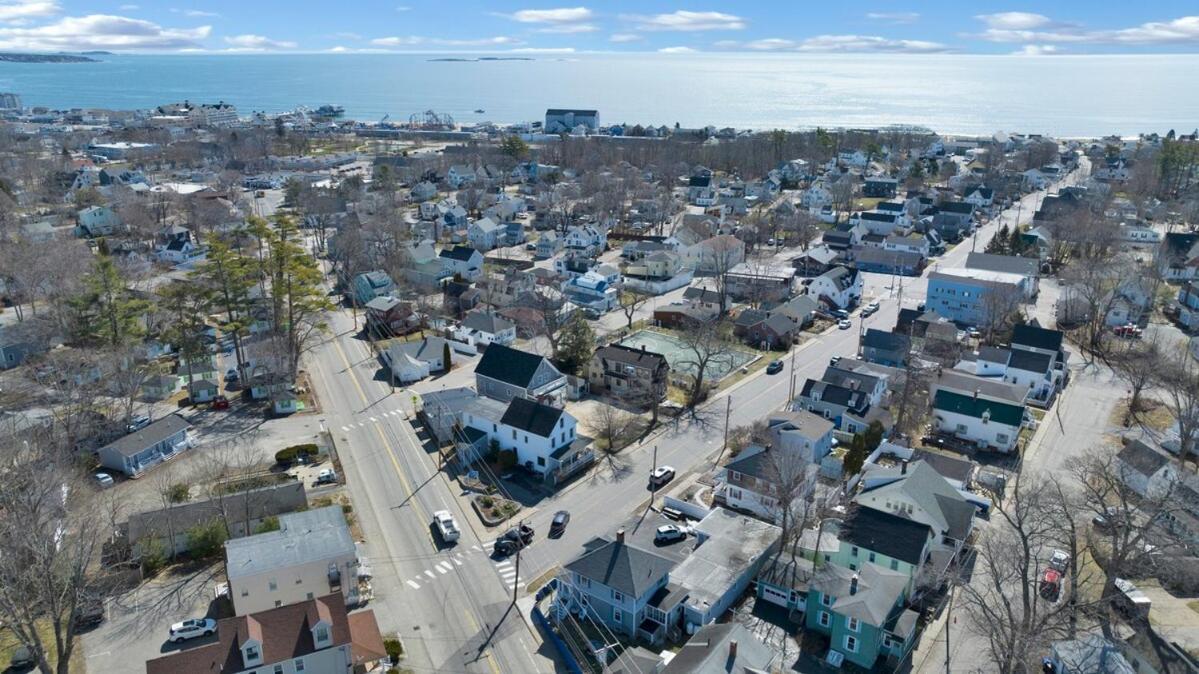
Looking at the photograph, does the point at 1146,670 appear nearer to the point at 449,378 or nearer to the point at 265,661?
the point at 265,661

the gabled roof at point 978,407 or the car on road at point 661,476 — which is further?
the gabled roof at point 978,407

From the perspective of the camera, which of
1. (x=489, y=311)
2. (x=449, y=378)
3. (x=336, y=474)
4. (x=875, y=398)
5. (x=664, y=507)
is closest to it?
(x=664, y=507)

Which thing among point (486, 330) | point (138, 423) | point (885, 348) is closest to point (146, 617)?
point (138, 423)

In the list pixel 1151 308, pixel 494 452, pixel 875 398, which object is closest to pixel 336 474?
pixel 494 452

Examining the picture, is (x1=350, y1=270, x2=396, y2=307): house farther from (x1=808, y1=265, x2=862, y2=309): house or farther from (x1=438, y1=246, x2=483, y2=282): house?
(x1=808, y1=265, x2=862, y2=309): house

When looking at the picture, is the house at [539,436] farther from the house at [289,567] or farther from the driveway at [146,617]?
the driveway at [146,617]

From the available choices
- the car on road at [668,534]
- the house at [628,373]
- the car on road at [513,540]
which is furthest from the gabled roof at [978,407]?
the car on road at [513,540]
